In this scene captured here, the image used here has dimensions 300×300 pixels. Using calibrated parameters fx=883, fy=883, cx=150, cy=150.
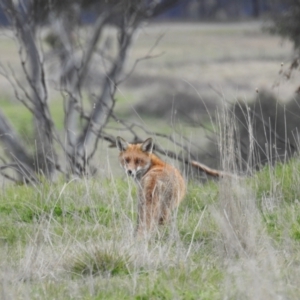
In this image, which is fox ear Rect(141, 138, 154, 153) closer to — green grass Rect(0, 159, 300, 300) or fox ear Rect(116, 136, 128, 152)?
fox ear Rect(116, 136, 128, 152)

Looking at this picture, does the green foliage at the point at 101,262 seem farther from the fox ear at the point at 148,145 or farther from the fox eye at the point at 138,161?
the fox ear at the point at 148,145

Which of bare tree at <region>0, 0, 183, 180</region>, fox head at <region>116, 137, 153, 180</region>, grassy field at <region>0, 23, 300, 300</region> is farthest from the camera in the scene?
bare tree at <region>0, 0, 183, 180</region>

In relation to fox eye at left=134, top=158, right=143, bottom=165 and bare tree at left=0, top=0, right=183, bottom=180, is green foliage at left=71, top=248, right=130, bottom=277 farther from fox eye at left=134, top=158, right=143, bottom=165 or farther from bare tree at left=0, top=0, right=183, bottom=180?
bare tree at left=0, top=0, right=183, bottom=180

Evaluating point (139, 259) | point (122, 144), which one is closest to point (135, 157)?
point (122, 144)

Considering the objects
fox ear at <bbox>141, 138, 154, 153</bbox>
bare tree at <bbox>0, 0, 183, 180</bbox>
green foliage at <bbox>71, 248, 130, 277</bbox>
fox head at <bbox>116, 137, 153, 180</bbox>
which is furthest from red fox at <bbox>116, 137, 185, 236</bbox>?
bare tree at <bbox>0, 0, 183, 180</bbox>

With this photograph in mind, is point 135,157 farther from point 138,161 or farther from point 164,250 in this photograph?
point 164,250

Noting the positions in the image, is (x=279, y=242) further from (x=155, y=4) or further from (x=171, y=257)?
(x=155, y=4)

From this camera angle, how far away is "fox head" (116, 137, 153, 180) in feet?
25.5

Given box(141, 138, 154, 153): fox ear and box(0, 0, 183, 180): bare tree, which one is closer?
A: box(141, 138, 154, 153): fox ear

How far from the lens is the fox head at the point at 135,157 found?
778 cm

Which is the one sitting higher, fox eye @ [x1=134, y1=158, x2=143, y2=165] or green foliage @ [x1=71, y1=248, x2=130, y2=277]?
green foliage @ [x1=71, y1=248, x2=130, y2=277]

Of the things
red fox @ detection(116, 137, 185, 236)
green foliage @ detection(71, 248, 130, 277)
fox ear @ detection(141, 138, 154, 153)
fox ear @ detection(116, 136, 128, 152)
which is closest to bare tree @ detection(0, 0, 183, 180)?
fox ear @ detection(116, 136, 128, 152)

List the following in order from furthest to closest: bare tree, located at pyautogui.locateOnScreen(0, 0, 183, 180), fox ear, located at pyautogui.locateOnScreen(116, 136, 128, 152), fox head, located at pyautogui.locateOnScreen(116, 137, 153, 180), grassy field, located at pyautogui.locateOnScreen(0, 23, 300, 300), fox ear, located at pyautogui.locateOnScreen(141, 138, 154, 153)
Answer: bare tree, located at pyautogui.locateOnScreen(0, 0, 183, 180) → fox ear, located at pyautogui.locateOnScreen(116, 136, 128, 152) → fox ear, located at pyautogui.locateOnScreen(141, 138, 154, 153) → fox head, located at pyautogui.locateOnScreen(116, 137, 153, 180) → grassy field, located at pyautogui.locateOnScreen(0, 23, 300, 300)

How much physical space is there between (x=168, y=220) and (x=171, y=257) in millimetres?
905
